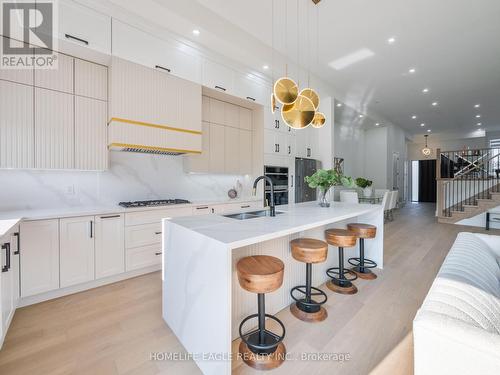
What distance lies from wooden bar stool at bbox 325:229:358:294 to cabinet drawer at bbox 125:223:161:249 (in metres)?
2.09

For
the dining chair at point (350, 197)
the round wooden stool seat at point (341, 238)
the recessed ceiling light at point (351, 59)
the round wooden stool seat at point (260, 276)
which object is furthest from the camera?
the dining chair at point (350, 197)

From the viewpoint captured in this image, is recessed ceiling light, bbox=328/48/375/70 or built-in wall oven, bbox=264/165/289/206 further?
built-in wall oven, bbox=264/165/289/206

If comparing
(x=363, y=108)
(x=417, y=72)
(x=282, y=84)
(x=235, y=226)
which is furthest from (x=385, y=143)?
(x=235, y=226)

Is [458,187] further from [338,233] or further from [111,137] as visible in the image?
[111,137]

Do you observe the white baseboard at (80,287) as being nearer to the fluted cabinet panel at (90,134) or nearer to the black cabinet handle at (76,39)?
the fluted cabinet panel at (90,134)

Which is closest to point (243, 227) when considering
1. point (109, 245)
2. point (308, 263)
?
point (308, 263)

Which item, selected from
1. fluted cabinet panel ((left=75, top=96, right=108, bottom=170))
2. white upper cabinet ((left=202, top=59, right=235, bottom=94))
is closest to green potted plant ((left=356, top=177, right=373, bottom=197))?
white upper cabinet ((left=202, top=59, right=235, bottom=94))

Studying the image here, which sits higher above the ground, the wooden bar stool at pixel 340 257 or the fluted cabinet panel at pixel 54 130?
the fluted cabinet panel at pixel 54 130

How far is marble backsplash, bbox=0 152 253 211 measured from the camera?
2.44 meters

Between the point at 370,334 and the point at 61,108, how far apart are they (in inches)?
147

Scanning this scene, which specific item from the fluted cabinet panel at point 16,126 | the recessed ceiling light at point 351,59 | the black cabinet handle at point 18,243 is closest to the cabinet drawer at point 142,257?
the black cabinet handle at point 18,243

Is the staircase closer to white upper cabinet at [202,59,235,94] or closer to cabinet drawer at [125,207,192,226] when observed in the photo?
white upper cabinet at [202,59,235,94]

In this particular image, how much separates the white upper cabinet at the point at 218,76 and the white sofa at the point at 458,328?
345cm

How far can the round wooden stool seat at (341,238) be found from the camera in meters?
2.22
